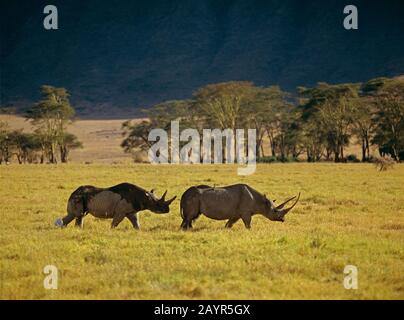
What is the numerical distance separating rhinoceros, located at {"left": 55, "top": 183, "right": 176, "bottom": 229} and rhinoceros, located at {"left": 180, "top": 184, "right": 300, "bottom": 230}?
1.58 ft

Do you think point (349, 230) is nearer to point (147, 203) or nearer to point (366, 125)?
point (147, 203)

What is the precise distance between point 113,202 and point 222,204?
2514mm

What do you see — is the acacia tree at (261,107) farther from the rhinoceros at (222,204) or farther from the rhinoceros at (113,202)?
the rhinoceros at (113,202)

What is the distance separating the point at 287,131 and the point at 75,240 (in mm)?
63574

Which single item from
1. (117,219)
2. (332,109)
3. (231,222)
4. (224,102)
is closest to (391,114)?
(332,109)

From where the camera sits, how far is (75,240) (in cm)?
1358

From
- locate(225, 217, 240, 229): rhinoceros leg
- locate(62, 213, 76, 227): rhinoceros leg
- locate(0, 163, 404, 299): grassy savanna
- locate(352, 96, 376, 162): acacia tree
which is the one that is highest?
locate(352, 96, 376, 162): acacia tree

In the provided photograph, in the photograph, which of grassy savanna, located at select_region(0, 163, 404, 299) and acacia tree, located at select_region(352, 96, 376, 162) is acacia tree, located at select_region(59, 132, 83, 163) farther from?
grassy savanna, located at select_region(0, 163, 404, 299)

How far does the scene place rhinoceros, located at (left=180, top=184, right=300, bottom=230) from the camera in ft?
50.2

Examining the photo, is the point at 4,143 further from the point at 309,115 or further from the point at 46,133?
the point at 309,115

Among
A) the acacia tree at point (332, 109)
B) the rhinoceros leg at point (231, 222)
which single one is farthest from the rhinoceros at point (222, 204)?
the acacia tree at point (332, 109)

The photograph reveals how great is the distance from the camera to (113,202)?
15305 mm

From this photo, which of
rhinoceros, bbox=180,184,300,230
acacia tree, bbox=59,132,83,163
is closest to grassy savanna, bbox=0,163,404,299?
rhinoceros, bbox=180,184,300,230
